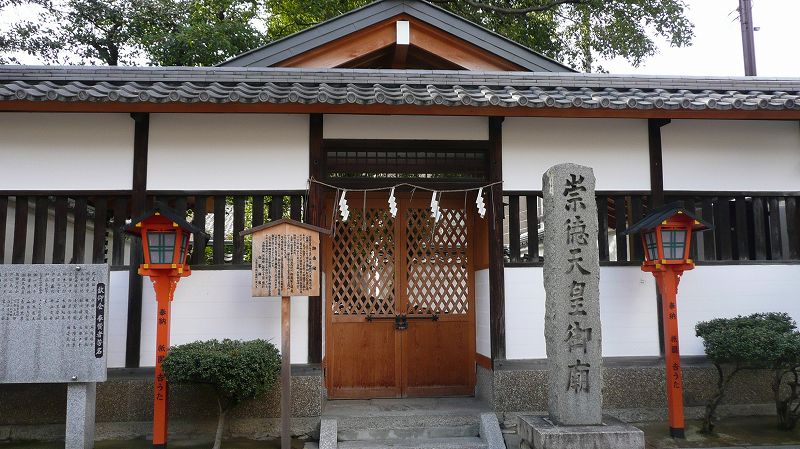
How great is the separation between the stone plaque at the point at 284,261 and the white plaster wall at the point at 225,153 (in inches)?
53.3

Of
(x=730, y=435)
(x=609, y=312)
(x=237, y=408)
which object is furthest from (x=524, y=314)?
(x=237, y=408)

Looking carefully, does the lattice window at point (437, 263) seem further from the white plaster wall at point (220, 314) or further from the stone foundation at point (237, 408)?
the white plaster wall at point (220, 314)

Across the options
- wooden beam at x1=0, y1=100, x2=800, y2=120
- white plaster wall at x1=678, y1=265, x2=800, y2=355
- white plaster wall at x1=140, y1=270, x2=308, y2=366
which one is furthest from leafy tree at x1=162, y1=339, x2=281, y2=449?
white plaster wall at x1=678, y1=265, x2=800, y2=355

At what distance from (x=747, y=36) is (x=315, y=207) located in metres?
14.3

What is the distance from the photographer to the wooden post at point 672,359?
23.6 feet

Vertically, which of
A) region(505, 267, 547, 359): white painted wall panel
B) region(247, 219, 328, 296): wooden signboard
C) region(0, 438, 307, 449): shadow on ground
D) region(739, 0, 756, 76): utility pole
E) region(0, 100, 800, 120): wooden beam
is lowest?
region(0, 438, 307, 449): shadow on ground

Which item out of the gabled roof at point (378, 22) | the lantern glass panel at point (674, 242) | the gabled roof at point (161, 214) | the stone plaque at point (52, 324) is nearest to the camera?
the stone plaque at point (52, 324)

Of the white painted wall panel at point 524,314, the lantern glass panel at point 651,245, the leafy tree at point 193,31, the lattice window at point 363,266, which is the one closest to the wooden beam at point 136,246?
the lattice window at point 363,266

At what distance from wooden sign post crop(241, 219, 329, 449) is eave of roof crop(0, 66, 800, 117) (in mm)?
1678

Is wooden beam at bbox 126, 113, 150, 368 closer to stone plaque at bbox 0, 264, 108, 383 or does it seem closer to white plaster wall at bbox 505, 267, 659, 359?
stone plaque at bbox 0, 264, 108, 383

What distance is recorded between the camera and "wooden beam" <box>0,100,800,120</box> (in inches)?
281

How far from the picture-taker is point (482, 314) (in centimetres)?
838

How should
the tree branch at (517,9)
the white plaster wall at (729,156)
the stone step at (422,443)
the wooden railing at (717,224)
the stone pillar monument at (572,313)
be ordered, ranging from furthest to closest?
the tree branch at (517,9) → the white plaster wall at (729,156) → the wooden railing at (717,224) → the stone step at (422,443) → the stone pillar monument at (572,313)

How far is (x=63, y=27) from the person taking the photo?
18391 millimetres
